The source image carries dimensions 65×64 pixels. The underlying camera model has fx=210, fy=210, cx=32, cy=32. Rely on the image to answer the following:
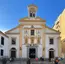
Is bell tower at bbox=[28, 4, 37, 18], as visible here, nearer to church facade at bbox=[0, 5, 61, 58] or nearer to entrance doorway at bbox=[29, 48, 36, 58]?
church facade at bbox=[0, 5, 61, 58]

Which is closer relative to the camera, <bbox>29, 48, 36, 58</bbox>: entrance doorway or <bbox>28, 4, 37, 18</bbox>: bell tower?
<bbox>29, 48, 36, 58</bbox>: entrance doorway

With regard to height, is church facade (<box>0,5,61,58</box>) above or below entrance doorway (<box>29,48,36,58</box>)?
above

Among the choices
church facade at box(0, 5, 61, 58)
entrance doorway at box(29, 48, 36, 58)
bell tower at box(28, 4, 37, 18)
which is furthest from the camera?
bell tower at box(28, 4, 37, 18)

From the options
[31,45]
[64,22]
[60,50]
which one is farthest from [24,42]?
[64,22]

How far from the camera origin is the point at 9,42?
54688mm

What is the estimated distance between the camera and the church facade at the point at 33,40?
54.4 m

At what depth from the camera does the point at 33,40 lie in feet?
180

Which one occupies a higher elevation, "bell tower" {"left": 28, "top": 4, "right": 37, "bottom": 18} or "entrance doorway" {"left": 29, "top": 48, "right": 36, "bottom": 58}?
"bell tower" {"left": 28, "top": 4, "right": 37, "bottom": 18}

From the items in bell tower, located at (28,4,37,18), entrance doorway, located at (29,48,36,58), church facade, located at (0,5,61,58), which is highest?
bell tower, located at (28,4,37,18)

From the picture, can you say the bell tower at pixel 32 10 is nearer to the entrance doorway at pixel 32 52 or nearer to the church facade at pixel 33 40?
the church facade at pixel 33 40

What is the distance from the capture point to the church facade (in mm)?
54438

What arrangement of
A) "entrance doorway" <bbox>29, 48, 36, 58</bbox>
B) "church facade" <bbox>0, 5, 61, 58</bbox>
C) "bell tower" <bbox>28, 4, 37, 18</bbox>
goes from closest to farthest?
"church facade" <bbox>0, 5, 61, 58</bbox> < "entrance doorway" <bbox>29, 48, 36, 58</bbox> < "bell tower" <bbox>28, 4, 37, 18</bbox>

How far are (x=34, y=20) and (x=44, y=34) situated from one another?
4551mm

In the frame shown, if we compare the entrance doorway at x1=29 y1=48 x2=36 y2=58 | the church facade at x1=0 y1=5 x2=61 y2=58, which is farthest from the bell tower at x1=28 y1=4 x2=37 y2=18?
the entrance doorway at x1=29 y1=48 x2=36 y2=58
